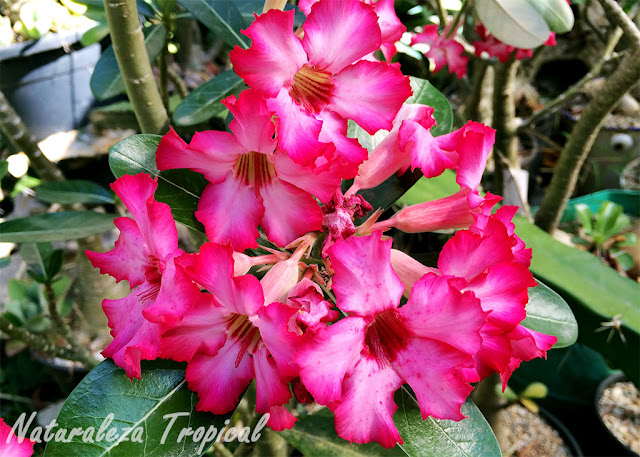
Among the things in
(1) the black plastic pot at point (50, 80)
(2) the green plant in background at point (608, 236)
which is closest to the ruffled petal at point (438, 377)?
(2) the green plant in background at point (608, 236)

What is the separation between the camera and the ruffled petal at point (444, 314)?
0.44 meters

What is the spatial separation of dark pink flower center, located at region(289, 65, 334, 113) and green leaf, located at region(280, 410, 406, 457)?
2.26 feet

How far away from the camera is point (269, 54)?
1.48 feet

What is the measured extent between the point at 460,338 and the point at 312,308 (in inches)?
5.2

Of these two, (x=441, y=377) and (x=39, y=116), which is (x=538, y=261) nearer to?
(x=441, y=377)

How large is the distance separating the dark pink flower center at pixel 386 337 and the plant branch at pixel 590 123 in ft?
2.48

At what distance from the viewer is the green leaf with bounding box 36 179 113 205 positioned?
1139mm

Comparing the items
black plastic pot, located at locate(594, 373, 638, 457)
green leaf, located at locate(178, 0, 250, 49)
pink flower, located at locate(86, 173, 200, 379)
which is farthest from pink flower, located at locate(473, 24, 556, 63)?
black plastic pot, located at locate(594, 373, 638, 457)

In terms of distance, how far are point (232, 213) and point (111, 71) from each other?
0.66 m

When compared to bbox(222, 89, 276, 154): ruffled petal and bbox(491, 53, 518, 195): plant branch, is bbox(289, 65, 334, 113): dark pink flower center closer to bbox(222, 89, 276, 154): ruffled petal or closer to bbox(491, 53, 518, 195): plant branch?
bbox(222, 89, 276, 154): ruffled petal

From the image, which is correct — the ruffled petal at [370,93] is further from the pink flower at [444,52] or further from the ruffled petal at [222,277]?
the pink flower at [444,52]

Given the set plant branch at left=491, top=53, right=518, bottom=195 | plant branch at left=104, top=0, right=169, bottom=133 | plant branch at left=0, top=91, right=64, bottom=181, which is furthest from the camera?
plant branch at left=491, top=53, right=518, bottom=195

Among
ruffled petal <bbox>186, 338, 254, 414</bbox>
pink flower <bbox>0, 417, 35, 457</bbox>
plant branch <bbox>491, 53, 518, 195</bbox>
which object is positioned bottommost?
plant branch <bbox>491, 53, 518, 195</bbox>

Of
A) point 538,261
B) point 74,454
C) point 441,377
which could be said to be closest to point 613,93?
point 538,261
